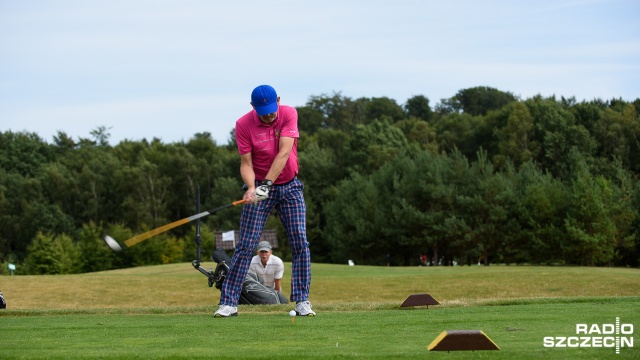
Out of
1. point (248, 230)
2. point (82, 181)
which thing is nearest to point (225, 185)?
point (82, 181)

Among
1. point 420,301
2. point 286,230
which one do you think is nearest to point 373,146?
point 420,301

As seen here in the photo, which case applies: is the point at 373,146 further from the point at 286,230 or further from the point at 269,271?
the point at 286,230

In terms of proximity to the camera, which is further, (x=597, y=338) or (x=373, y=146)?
(x=373, y=146)

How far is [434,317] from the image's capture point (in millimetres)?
9883

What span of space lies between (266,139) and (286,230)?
1.13 m

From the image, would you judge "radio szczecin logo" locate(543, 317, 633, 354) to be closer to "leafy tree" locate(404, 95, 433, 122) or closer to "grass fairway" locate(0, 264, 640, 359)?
"grass fairway" locate(0, 264, 640, 359)

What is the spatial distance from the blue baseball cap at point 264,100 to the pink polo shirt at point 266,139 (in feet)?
0.77

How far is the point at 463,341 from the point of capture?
6.74m

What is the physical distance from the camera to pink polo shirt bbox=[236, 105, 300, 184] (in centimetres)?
1070

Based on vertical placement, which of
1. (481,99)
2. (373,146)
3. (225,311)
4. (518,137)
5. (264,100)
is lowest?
(225,311)

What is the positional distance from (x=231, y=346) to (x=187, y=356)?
727 millimetres

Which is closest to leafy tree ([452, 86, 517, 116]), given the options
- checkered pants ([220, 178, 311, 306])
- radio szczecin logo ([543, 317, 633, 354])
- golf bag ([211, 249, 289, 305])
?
golf bag ([211, 249, 289, 305])

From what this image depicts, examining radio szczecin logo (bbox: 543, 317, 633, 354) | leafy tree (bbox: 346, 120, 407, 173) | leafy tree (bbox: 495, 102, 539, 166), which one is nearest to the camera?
radio szczecin logo (bbox: 543, 317, 633, 354)

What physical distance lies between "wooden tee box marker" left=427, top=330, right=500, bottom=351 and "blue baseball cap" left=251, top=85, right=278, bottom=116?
→ 14.7ft
